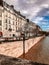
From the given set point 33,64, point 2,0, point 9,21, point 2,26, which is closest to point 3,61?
point 33,64

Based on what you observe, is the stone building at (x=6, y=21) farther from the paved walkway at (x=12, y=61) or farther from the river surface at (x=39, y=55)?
the paved walkway at (x=12, y=61)

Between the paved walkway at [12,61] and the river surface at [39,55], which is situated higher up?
the paved walkway at [12,61]

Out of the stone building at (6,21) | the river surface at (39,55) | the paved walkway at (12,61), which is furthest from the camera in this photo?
the stone building at (6,21)

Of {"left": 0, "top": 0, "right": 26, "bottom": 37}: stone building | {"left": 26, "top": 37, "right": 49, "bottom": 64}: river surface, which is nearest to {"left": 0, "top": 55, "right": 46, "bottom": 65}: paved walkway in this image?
{"left": 26, "top": 37, "right": 49, "bottom": 64}: river surface

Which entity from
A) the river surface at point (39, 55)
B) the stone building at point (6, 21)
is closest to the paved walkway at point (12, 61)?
the river surface at point (39, 55)

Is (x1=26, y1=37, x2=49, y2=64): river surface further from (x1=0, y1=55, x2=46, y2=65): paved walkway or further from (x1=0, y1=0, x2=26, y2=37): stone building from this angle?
(x1=0, y1=0, x2=26, y2=37): stone building

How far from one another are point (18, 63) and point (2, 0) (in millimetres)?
52660

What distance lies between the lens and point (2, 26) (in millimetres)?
50938

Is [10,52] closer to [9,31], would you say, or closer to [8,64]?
[8,64]

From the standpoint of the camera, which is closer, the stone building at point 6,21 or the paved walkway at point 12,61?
the paved walkway at point 12,61

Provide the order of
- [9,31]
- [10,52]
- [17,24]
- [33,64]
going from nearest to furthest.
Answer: [33,64] → [10,52] → [9,31] → [17,24]

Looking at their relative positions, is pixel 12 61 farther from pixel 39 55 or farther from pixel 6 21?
pixel 6 21

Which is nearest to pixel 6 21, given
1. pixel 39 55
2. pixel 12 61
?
pixel 39 55

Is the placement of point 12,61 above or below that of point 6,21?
above
